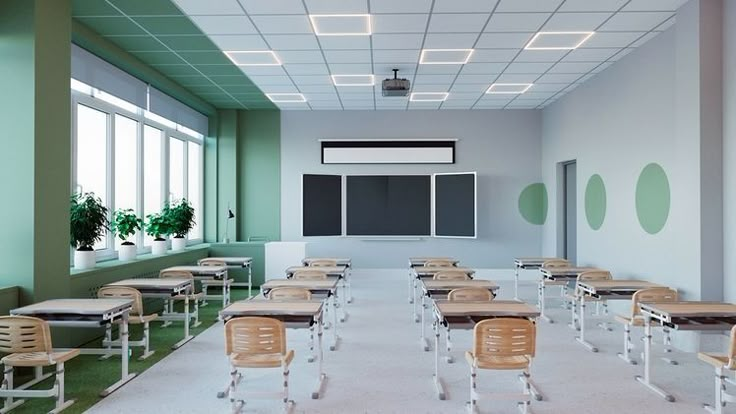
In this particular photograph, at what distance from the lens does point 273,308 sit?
171 inches

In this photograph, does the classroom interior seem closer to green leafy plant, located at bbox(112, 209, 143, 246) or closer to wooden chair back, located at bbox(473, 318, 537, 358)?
wooden chair back, located at bbox(473, 318, 537, 358)

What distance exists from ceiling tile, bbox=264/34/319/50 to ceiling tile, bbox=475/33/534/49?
2148 millimetres

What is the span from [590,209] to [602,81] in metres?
2.07

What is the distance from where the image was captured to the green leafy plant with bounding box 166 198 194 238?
8.45 meters

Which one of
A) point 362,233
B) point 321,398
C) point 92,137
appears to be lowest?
point 321,398

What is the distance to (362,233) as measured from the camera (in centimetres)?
1115

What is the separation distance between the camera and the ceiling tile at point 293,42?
21.5 ft

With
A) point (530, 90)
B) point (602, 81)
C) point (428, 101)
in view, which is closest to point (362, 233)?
point (428, 101)

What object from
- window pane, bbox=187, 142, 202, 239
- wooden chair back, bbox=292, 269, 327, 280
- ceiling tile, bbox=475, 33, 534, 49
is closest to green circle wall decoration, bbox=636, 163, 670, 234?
ceiling tile, bbox=475, 33, 534, 49

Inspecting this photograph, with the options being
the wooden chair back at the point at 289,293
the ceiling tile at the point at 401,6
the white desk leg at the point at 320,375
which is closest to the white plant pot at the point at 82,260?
the wooden chair back at the point at 289,293

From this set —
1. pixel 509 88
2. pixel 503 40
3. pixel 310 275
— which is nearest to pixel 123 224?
pixel 310 275

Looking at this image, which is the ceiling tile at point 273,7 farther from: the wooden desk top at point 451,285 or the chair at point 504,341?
the chair at point 504,341

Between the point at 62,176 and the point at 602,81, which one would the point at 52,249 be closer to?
the point at 62,176

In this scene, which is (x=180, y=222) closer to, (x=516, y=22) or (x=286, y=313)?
(x=286, y=313)
